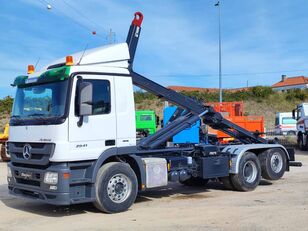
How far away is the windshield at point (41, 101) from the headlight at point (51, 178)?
41.1 inches

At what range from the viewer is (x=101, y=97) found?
851 cm

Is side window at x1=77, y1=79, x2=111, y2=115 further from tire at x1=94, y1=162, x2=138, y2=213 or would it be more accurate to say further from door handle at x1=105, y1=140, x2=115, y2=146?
tire at x1=94, y1=162, x2=138, y2=213

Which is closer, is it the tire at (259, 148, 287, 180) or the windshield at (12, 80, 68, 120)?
the windshield at (12, 80, 68, 120)

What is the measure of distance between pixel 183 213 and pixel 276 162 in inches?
186

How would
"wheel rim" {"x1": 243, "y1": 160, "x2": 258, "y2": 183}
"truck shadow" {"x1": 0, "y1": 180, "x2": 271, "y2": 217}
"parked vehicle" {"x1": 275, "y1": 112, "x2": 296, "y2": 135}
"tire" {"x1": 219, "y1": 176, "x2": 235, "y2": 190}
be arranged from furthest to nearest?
1. "parked vehicle" {"x1": 275, "y1": 112, "x2": 296, "y2": 135}
2. "wheel rim" {"x1": 243, "y1": 160, "x2": 258, "y2": 183}
3. "tire" {"x1": 219, "y1": 176, "x2": 235, "y2": 190}
4. "truck shadow" {"x1": 0, "y1": 180, "x2": 271, "y2": 217}

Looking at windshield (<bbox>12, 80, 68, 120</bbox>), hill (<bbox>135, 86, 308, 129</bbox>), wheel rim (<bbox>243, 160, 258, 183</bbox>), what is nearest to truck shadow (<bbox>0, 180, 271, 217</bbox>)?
wheel rim (<bbox>243, 160, 258, 183</bbox>)

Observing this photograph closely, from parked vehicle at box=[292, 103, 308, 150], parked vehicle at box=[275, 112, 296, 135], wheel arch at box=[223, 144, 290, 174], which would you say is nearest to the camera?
wheel arch at box=[223, 144, 290, 174]

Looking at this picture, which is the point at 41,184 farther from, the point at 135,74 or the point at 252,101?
the point at 252,101

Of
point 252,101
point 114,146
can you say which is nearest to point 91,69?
point 114,146

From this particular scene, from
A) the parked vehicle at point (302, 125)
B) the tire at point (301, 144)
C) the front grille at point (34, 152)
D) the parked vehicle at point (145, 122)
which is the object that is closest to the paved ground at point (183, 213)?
the front grille at point (34, 152)

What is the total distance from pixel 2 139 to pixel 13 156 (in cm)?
1292

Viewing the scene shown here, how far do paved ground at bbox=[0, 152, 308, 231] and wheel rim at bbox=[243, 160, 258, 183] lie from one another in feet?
1.13

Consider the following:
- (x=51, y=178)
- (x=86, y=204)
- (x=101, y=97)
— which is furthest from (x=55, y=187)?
(x=86, y=204)

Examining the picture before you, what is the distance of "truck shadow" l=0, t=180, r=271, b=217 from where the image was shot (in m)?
9.02
